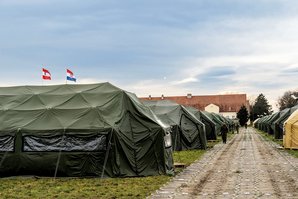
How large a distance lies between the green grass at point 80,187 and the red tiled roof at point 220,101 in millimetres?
124811

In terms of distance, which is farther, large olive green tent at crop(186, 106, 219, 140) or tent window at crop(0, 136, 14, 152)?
large olive green tent at crop(186, 106, 219, 140)

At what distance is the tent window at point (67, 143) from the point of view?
16688 millimetres

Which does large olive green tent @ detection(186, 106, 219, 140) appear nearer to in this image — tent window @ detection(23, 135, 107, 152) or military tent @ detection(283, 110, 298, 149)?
military tent @ detection(283, 110, 298, 149)

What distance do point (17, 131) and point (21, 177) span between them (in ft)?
5.65

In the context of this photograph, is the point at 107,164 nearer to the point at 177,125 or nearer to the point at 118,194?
the point at 118,194

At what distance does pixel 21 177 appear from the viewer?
16.7m

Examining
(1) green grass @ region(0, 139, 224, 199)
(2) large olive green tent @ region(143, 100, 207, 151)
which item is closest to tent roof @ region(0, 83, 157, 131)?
(1) green grass @ region(0, 139, 224, 199)

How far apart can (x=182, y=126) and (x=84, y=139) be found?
1596cm

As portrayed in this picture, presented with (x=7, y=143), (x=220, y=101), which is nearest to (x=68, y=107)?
(x=7, y=143)

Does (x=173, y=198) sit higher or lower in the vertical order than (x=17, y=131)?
lower

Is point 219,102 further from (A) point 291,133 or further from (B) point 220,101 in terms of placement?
(A) point 291,133

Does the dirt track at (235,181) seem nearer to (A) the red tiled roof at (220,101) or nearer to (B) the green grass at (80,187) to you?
(B) the green grass at (80,187)

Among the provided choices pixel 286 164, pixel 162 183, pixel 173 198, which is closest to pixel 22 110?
pixel 162 183

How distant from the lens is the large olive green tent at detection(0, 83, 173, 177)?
16.6 metres
